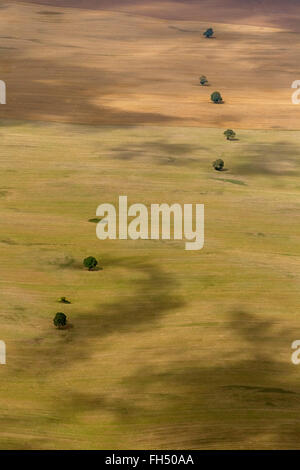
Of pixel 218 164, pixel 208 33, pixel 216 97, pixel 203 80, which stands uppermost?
pixel 208 33

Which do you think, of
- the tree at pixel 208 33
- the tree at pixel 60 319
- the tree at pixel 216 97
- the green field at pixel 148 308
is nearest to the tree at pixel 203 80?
the tree at pixel 216 97

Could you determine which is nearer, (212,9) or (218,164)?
(218,164)

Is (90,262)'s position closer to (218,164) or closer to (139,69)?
(218,164)

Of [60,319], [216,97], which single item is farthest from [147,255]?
[216,97]

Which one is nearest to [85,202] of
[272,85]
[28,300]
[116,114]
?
[28,300]

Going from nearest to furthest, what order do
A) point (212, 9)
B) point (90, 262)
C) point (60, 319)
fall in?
point (60, 319), point (90, 262), point (212, 9)

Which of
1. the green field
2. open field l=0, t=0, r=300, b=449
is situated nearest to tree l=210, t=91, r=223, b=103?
open field l=0, t=0, r=300, b=449

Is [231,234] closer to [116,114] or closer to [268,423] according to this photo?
[268,423]
